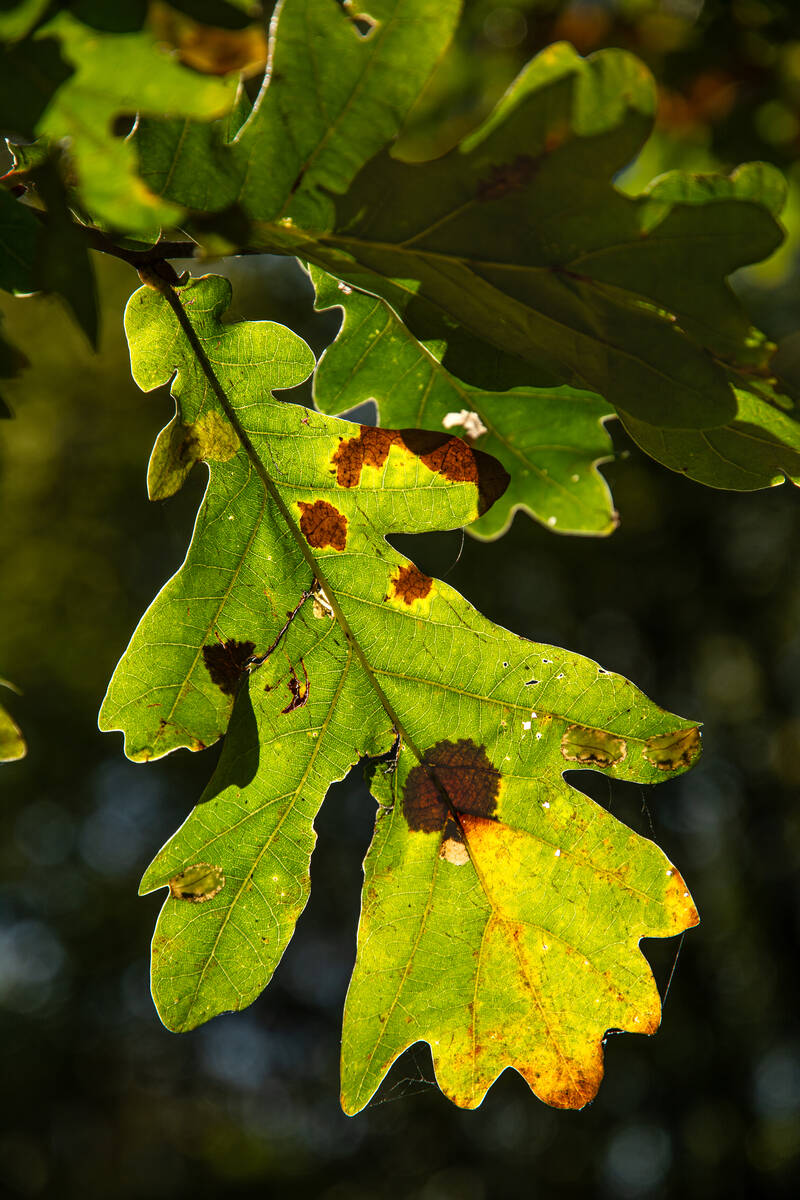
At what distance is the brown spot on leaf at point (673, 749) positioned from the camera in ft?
4.01

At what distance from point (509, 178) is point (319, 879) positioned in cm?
1101

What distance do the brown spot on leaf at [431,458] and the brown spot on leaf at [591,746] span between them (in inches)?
13.8

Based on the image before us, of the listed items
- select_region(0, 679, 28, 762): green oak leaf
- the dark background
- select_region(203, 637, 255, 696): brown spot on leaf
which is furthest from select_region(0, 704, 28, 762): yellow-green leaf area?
the dark background

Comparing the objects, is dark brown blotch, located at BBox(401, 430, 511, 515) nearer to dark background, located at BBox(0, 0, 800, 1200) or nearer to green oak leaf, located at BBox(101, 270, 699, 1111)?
green oak leaf, located at BBox(101, 270, 699, 1111)

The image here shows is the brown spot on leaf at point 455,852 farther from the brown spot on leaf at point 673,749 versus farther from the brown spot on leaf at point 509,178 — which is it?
the brown spot on leaf at point 509,178

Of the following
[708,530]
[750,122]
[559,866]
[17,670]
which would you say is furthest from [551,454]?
[708,530]

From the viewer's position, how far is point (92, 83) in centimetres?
70

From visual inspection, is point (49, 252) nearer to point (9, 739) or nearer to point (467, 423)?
point (9, 739)

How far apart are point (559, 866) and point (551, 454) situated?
2.28ft

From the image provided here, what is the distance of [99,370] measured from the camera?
1095 centimetres

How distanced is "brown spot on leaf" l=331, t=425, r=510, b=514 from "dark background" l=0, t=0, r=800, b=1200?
344 inches

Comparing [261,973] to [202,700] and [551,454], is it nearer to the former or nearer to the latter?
[202,700]

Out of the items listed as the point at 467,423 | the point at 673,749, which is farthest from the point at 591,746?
the point at 467,423

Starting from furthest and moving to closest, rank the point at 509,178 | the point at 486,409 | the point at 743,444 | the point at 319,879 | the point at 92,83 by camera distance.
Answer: the point at 319,879 → the point at 486,409 → the point at 743,444 → the point at 509,178 → the point at 92,83
